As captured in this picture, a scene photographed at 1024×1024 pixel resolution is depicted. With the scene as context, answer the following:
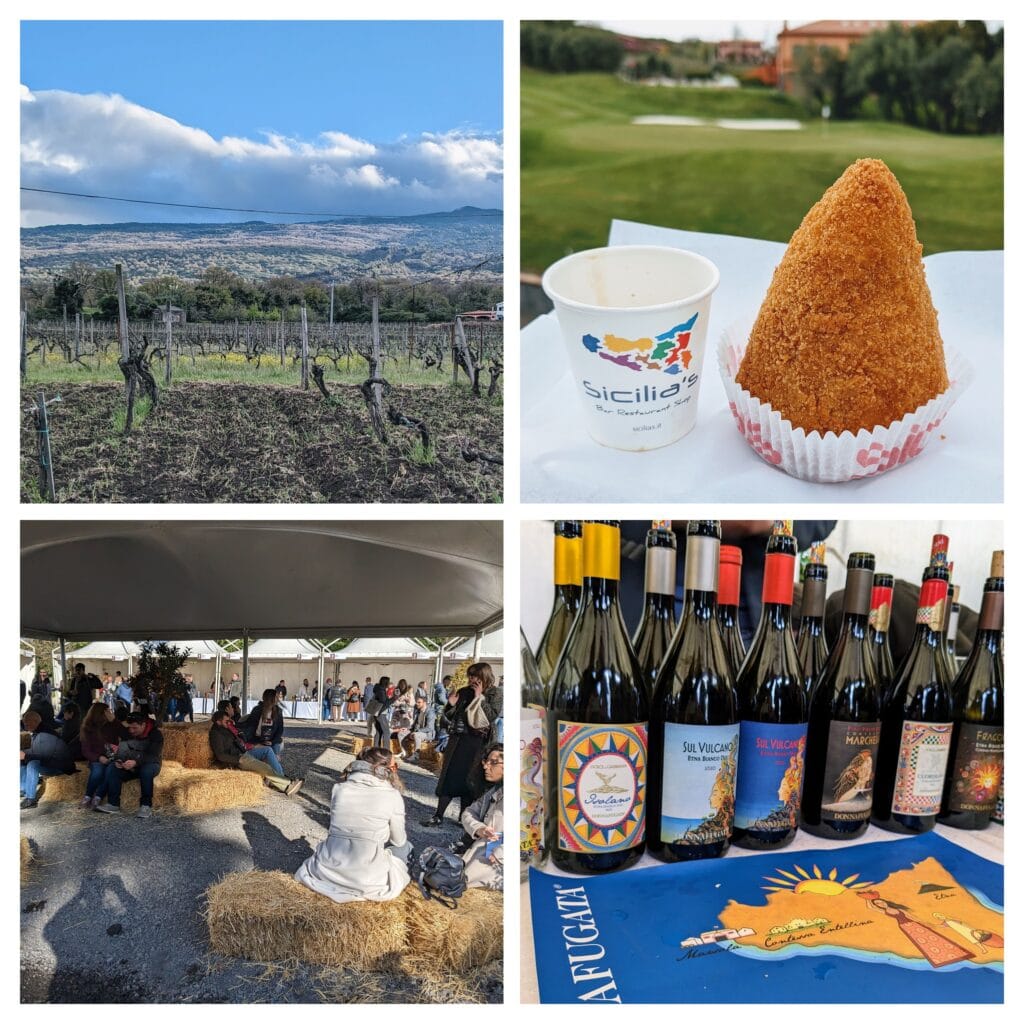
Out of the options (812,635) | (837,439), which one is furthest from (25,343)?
(812,635)

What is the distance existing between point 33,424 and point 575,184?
74 centimetres

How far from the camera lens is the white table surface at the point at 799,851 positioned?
85 cm

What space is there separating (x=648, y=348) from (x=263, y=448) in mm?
529

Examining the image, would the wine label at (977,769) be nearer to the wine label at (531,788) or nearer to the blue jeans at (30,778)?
the wine label at (531,788)

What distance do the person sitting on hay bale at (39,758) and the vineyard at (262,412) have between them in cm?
28

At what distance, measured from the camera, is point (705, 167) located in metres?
1.07

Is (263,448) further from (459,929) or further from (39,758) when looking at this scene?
(459,929)

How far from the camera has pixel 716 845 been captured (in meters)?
0.98

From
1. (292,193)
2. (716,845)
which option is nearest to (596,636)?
(716,845)

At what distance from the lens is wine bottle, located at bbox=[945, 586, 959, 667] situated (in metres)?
1.24

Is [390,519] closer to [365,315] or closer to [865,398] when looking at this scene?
[365,315]

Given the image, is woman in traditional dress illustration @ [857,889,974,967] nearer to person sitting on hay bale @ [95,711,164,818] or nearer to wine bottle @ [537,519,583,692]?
wine bottle @ [537,519,583,692]

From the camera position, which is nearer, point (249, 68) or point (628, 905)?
point (628, 905)

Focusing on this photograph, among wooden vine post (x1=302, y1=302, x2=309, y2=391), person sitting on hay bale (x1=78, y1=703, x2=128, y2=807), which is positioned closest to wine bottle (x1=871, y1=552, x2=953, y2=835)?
wooden vine post (x1=302, y1=302, x2=309, y2=391)
